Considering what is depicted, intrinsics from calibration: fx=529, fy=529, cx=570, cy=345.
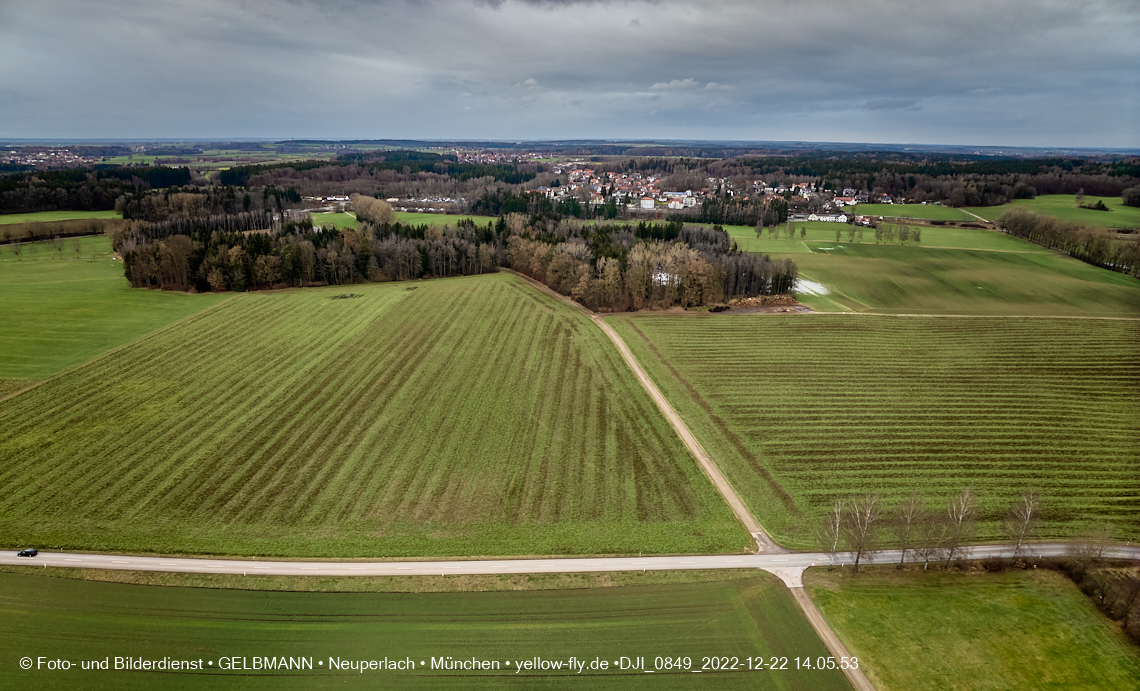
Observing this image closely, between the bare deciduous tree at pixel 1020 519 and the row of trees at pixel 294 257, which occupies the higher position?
the row of trees at pixel 294 257

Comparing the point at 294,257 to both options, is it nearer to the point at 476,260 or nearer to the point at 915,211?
the point at 476,260

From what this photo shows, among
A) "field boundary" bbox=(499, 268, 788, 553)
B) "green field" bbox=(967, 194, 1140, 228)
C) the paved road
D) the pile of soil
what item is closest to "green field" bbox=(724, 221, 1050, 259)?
"green field" bbox=(967, 194, 1140, 228)

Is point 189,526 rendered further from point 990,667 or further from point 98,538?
point 990,667

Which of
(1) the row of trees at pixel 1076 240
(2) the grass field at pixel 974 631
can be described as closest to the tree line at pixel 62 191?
(2) the grass field at pixel 974 631

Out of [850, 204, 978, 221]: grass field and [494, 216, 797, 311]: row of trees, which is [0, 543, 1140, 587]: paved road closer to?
[494, 216, 797, 311]: row of trees

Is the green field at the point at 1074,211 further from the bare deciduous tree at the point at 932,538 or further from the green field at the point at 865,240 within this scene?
the bare deciduous tree at the point at 932,538

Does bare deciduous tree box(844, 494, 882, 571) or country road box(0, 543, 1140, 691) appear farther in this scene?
bare deciduous tree box(844, 494, 882, 571)

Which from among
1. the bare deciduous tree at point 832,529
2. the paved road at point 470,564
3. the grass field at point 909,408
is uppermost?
the grass field at point 909,408
